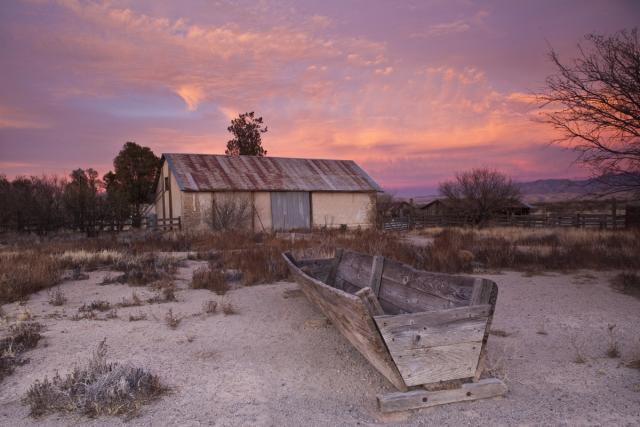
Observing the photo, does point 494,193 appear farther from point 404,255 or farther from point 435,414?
point 435,414

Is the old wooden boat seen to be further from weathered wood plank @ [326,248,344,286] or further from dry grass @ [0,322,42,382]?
dry grass @ [0,322,42,382]

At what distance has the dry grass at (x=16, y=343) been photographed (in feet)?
14.1

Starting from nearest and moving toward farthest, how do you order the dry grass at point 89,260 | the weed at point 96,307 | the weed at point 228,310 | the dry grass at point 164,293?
1. the weed at point 228,310
2. the weed at point 96,307
3. the dry grass at point 164,293
4. the dry grass at point 89,260

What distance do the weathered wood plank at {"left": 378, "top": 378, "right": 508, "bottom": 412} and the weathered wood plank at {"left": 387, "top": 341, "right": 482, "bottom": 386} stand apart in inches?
3.5

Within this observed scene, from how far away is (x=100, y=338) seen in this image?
5270 mm

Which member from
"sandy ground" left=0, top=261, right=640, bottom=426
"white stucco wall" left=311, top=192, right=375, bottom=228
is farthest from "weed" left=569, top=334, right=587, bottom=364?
"white stucco wall" left=311, top=192, right=375, bottom=228

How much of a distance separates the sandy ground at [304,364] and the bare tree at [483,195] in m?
21.8

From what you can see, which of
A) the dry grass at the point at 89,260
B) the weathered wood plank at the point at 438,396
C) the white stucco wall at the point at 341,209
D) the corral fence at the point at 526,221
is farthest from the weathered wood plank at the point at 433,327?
the corral fence at the point at 526,221

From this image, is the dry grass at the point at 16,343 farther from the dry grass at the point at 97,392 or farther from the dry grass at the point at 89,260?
the dry grass at the point at 89,260

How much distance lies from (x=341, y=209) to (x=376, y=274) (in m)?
19.9

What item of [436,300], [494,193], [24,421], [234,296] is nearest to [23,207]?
[234,296]

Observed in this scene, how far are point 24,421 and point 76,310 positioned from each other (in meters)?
3.70

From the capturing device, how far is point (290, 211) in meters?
23.3

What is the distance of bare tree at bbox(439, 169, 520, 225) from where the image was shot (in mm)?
27953
